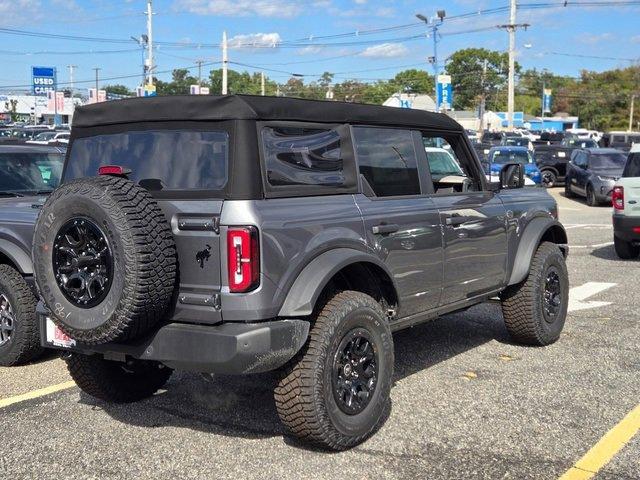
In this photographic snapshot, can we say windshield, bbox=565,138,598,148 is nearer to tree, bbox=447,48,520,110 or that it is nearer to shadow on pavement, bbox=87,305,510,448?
shadow on pavement, bbox=87,305,510,448

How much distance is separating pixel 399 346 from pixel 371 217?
2285mm

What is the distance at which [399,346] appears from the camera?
6605 millimetres

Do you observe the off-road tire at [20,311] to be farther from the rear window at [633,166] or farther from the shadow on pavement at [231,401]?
the rear window at [633,166]

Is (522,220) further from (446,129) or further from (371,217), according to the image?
(371,217)

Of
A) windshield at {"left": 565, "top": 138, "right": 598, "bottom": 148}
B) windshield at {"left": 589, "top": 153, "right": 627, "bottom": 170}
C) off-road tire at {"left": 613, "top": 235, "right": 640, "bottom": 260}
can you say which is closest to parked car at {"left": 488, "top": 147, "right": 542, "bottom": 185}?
windshield at {"left": 589, "top": 153, "right": 627, "bottom": 170}

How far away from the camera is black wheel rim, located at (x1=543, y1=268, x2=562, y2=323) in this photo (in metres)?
6.54

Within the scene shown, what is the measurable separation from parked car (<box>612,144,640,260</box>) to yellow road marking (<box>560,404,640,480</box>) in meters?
6.88

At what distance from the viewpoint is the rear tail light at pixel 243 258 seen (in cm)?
380

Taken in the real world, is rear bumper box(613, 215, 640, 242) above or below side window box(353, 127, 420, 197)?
below

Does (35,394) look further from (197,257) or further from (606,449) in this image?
(606,449)

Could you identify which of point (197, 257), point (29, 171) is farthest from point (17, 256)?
point (197, 257)

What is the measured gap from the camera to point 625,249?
1177cm

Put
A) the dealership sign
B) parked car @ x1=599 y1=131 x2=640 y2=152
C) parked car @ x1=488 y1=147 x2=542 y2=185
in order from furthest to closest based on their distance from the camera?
the dealership sign < parked car @ x1=599 y1=131 x2=640 y2=152 < parked car @ x1=488 y1=147 x2=542 y2=185

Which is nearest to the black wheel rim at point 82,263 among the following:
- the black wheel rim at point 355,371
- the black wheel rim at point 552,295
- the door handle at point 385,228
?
the black wheel rim at point 355,371
